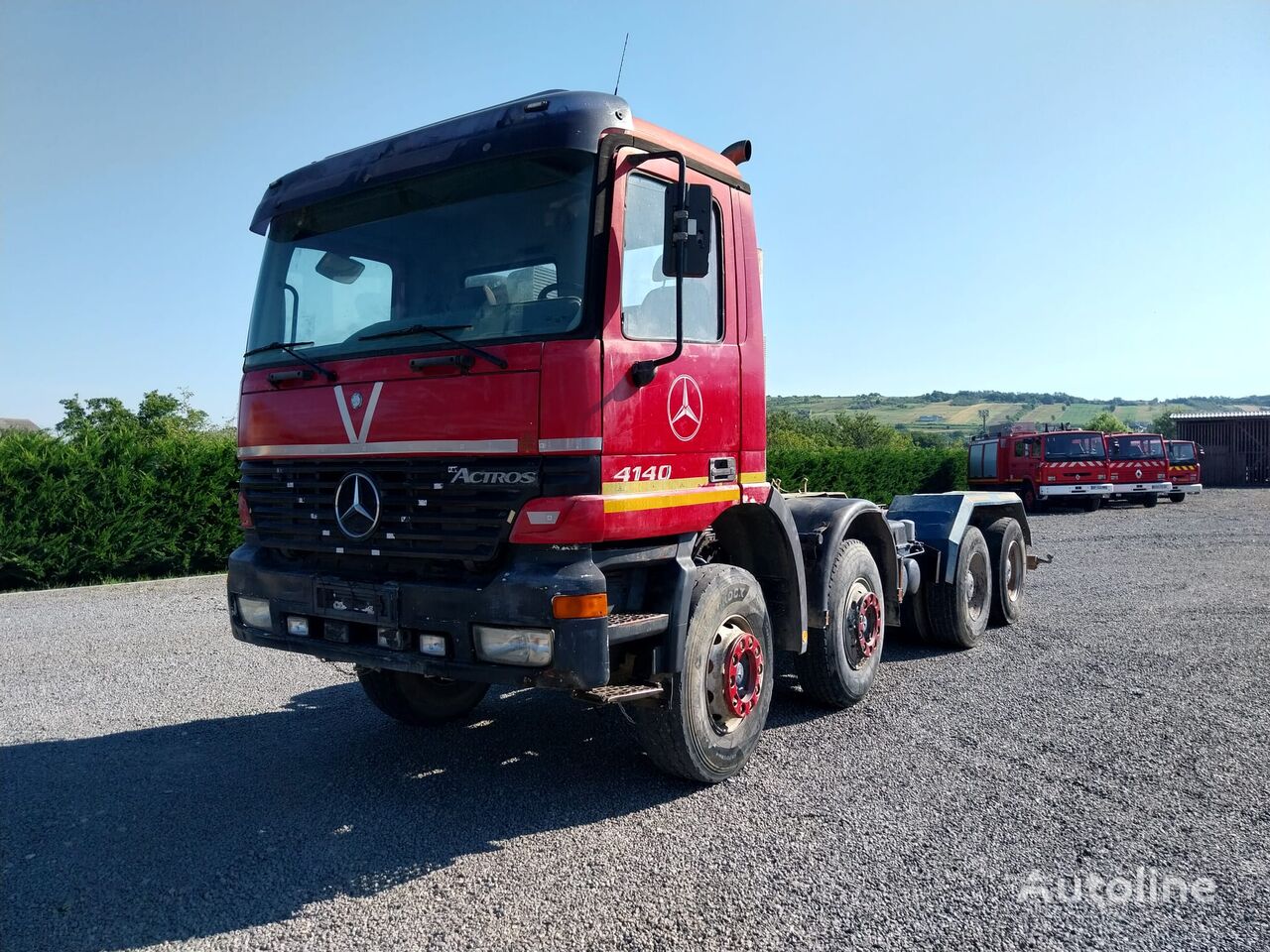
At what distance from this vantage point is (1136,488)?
2439 centimetres

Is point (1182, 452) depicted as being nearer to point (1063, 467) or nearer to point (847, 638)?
point (1063, 467)

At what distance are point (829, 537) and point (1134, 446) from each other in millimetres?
23591

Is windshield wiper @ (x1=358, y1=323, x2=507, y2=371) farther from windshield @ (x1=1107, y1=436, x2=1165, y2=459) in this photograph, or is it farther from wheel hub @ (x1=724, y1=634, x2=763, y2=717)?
windshield @ (x1=1107, y1=436, x2=1165, y2=459)

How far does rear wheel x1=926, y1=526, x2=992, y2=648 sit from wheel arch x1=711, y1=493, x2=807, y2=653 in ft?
9.08

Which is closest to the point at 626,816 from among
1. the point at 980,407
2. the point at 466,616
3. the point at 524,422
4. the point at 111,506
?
the point at 466,616

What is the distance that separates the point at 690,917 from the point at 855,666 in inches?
109

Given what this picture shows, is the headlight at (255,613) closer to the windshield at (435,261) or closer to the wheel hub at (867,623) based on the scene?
the windshield at (435,261)

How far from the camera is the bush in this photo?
11.2 metres

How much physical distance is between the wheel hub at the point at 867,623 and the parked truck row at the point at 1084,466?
20.8 metres

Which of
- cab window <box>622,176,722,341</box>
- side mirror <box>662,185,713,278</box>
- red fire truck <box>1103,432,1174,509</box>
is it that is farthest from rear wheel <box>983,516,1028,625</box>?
red fire truck <box>1103,432,1174,509</box>

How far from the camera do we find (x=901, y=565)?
636 cm

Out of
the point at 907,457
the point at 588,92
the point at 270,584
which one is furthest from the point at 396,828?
the point at 907,457

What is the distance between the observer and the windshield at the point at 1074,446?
78.7ft

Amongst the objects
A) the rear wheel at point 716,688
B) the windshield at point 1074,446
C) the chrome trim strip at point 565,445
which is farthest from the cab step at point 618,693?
the windshield at point 1074,446
